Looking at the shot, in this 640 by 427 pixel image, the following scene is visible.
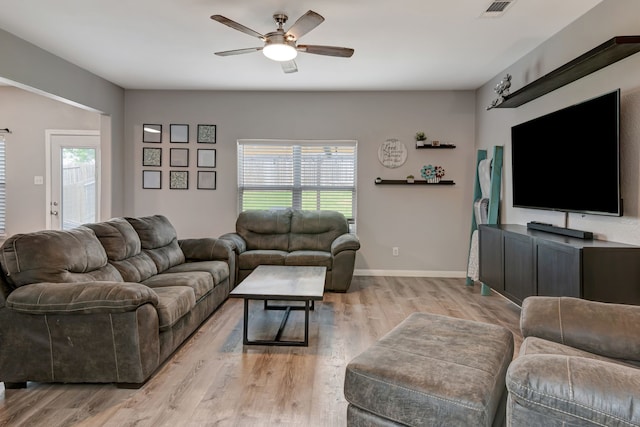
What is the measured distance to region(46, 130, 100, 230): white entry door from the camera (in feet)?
19.4

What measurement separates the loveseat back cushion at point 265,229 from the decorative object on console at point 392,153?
159cm

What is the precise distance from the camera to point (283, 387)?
2344 millimetres

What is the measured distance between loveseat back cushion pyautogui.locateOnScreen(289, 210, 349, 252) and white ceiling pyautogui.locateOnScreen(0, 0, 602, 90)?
5.93ft

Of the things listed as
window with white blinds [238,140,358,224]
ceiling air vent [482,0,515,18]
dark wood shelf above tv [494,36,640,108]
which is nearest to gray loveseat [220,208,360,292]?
window with white blinds [238,140,358,224]

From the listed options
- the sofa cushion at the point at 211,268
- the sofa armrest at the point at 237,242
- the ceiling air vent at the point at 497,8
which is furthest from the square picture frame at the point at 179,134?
the ceiling air vent at the point at 497,8

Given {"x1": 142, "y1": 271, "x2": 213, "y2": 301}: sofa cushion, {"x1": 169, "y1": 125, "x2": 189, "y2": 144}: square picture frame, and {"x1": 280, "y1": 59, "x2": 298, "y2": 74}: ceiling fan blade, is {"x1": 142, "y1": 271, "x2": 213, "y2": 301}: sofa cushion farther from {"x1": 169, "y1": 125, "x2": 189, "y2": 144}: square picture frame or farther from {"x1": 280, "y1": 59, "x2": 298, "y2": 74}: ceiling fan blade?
{"x1": 169, "y1": 125, "x2": 189, "y2": 144}: square picture frame

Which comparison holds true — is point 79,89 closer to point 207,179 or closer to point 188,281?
point 207,179

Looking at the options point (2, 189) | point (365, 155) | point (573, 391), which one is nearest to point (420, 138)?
point (365, 155)

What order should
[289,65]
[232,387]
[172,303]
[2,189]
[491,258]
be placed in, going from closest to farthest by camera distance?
[232,387] → [172,303] → [289,65] → [491,258] → [2,189]

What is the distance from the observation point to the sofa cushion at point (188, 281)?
309 cm

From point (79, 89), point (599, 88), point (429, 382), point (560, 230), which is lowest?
point (429, 382)

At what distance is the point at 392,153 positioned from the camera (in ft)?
18.3

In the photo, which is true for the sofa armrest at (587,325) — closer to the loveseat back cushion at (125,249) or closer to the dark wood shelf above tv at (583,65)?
the dark wood shelf above tv at (583,65)

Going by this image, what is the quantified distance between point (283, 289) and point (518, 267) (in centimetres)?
208
